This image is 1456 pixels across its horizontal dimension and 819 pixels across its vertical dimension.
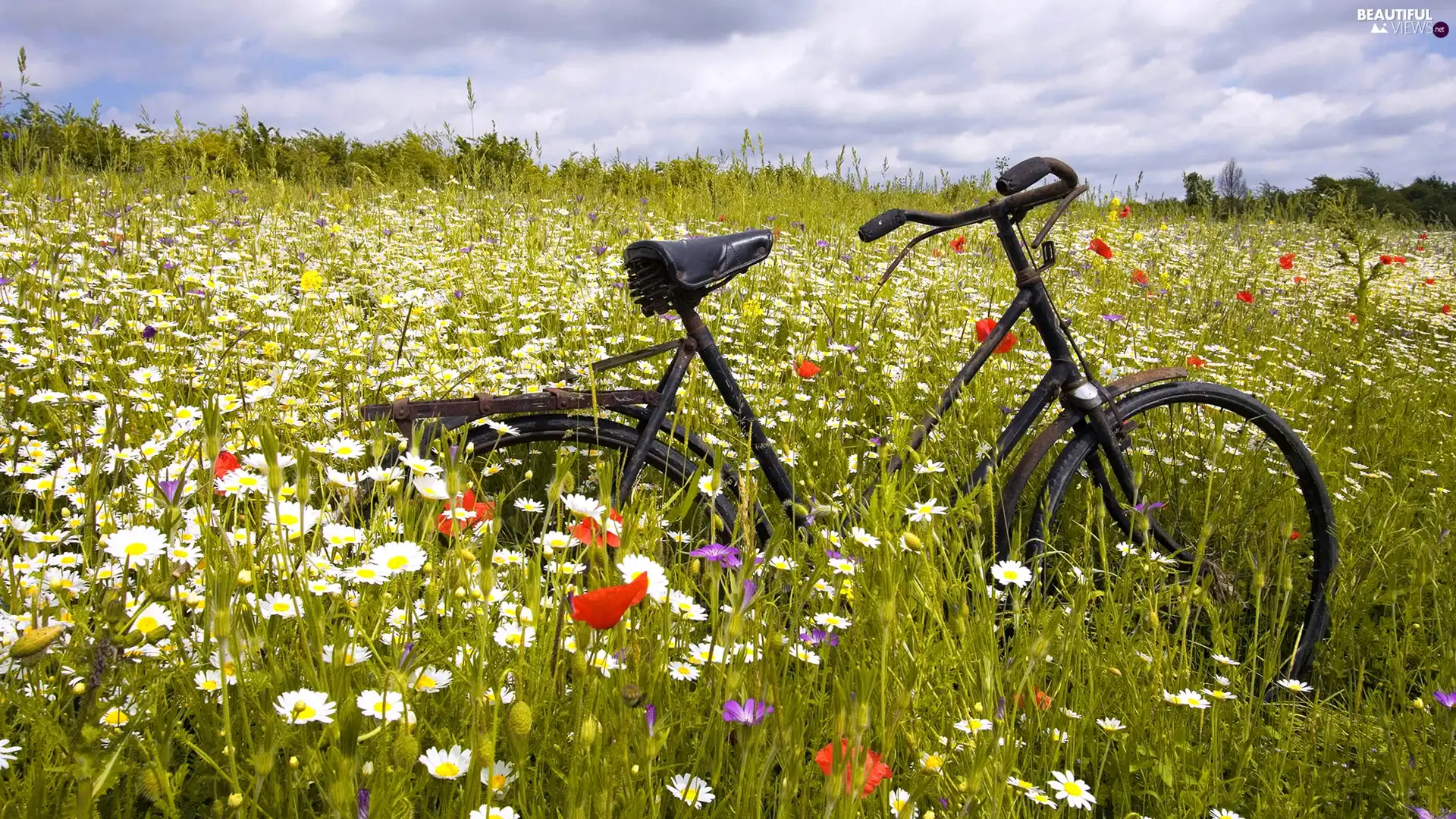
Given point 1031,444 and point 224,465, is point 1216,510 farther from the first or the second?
point 224,465

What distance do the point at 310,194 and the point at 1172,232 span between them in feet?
27.9

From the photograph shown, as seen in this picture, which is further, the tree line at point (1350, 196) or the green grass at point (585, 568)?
the tree line at point (1350, 196)

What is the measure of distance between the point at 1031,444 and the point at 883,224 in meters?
0.91

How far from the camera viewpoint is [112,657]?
1.04 m

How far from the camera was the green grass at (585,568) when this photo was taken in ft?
3.50

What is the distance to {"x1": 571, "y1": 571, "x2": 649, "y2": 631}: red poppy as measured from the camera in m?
0.85

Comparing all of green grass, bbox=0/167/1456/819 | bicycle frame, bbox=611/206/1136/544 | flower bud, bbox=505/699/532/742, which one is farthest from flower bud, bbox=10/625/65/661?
bicycle frame, bbox=611/206/1136/544

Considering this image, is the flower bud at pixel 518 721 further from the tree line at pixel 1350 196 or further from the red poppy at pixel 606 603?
the tree line at pixel 1350 196

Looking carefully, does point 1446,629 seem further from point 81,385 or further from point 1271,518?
point 81,385

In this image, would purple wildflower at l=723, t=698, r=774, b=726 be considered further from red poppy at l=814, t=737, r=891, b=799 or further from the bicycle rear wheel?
the bicycle rear wheel

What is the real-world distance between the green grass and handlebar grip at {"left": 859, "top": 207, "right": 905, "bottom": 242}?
610 millimetres

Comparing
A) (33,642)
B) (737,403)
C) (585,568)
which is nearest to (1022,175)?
(737,403)

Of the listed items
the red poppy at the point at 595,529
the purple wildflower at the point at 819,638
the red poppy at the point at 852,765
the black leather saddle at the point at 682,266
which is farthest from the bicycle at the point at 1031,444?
the red poppy at the point at 852,765

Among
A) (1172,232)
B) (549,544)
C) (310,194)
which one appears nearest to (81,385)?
(549,544)
